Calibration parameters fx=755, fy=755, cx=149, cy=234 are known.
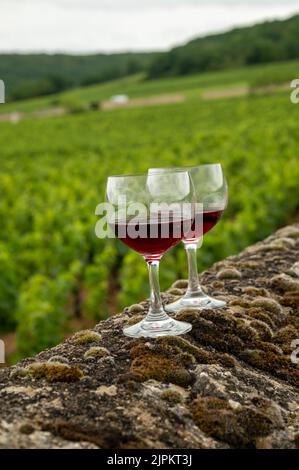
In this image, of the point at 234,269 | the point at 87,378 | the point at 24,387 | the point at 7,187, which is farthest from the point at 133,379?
the point at 7,187

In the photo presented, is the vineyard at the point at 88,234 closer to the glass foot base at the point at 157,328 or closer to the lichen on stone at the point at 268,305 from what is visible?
the lichen on stone at the point at 268,305

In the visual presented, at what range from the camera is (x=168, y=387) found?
2.01 m

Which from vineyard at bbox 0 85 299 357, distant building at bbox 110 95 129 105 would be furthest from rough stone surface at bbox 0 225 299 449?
distant building at bbox 110 95 129 105

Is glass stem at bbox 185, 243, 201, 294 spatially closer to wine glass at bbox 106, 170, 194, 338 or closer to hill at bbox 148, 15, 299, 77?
wine glass at bbox 106, 170, 194, 338

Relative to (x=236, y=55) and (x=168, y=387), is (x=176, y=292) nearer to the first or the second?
(x=168, y=387)

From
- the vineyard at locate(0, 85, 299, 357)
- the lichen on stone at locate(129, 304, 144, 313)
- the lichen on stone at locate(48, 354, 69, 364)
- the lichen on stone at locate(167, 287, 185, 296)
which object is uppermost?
the lichen on stone at locate(48, 354, 69, 364)

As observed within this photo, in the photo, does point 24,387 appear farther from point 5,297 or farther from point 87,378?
point 5,297

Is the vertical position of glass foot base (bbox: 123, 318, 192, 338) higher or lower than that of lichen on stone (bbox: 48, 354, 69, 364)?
higher

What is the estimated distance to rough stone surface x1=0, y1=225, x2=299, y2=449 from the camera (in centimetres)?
174

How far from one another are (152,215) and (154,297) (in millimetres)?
275

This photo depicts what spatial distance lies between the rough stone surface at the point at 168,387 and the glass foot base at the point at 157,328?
0.11 ft

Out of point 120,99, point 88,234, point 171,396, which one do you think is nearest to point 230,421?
point 171,396

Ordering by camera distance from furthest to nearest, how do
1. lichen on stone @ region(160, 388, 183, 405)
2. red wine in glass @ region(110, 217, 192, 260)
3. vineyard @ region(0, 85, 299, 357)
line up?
1. vineyard @ region(0, 85, 299, 357)
2. red wine in glass @ region(110, 217, 192, 260)
3. lichen on stone @ region(160, 388, 183, 405)

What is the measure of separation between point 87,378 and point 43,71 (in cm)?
15791
